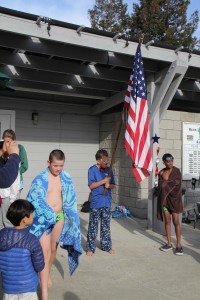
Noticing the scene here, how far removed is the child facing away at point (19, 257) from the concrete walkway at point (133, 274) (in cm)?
112

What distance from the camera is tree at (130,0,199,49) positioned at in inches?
741

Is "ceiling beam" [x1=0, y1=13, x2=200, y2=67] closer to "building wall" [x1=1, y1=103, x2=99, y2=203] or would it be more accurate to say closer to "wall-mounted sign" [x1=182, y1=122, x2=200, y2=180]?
"wall-mounted sign" [x1=182, y1=122, x2=200, y2=180]

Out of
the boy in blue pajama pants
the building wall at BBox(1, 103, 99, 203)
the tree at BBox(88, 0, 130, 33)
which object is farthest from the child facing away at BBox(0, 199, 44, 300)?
the tree at BBox(88, 0, 130, 33)

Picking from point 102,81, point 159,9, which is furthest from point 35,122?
point 159,9

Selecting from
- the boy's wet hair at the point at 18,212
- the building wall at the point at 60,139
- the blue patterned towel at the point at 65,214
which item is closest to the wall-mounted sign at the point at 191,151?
the building wall at the point at 60,139

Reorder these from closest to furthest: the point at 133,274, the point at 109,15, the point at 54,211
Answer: the point at 54,211 → the point at 133,274 → the point at 109,15

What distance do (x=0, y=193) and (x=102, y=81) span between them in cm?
406

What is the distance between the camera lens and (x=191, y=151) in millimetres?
8781

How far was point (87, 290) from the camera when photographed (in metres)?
4.15

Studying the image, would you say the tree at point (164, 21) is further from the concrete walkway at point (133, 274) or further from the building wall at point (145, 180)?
the concrete walkway at point (133, 274)

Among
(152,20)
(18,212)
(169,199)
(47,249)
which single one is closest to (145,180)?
(169,199)

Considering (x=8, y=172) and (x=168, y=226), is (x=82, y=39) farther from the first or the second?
(x=8, y=172)

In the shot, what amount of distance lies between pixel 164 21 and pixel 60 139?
12.3 m

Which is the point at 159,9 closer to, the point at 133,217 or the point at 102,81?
the point at 102,81
